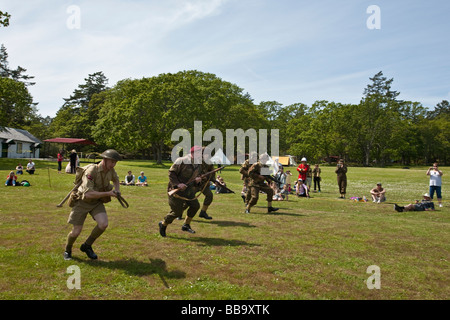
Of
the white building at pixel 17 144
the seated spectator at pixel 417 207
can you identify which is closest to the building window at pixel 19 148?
the white building at pixel 17 144

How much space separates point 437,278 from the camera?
18.7ft

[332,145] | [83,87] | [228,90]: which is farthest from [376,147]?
[83,87]

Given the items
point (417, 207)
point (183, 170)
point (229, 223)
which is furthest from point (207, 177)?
point (417, 207)

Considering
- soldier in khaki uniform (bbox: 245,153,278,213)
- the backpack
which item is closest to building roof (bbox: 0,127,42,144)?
soldier in khaki uniform (bbox: 245,153,278,213)

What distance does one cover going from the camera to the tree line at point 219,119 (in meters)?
48.2

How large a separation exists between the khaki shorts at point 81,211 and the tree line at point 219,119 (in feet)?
131

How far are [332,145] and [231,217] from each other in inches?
2720

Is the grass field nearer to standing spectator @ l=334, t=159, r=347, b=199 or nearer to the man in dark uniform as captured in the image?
the man in dark uniform

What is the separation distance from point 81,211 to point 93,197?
0.44m

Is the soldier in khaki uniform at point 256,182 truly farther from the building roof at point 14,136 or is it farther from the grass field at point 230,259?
the building roof at point 14,136

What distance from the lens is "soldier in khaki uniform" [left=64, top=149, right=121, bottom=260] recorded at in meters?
6.17

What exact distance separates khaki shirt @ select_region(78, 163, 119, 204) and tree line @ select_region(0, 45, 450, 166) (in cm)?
3992

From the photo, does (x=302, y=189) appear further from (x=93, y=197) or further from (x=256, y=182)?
(x=93, y=197)
